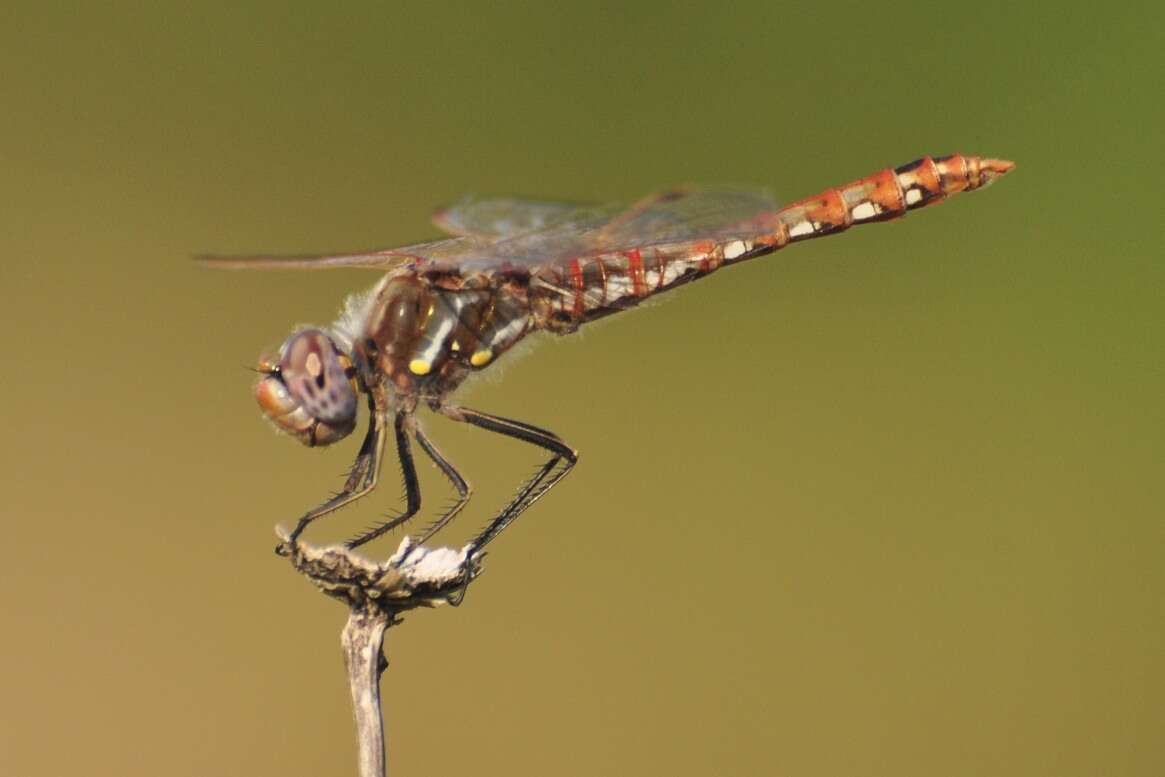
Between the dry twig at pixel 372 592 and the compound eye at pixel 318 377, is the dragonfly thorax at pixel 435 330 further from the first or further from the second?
the dry twig at pixel 372 592

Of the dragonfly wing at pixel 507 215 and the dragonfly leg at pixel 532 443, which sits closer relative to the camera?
the dragonfly leg at pixel 532 443

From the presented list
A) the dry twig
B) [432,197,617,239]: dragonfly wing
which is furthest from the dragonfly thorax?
the dry twig

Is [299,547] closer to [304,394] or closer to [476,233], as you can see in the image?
[304,394]

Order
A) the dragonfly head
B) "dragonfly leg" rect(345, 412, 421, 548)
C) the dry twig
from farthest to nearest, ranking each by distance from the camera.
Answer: "dragonfly leg" rect(345, 412, 421, 548) < the dragonfly head < the dry twig

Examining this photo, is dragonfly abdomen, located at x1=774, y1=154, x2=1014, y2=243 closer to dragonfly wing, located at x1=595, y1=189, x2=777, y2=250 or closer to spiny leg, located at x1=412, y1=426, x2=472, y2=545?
dragonfly wing, located at x1=595, y1=189, x2=777, y2=250

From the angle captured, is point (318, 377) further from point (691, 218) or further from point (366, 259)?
point (691, 218)

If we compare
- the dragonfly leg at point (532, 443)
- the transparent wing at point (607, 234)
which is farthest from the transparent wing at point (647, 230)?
the dragonfly leg at point (532, 443)

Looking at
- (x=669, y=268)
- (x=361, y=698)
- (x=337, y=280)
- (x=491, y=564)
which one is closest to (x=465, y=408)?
(x=669, y=268)

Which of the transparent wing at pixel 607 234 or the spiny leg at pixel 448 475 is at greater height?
the transparent wing at pixel 607 234
